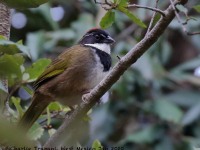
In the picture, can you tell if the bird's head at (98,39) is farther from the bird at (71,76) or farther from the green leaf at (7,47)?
the green leaf at (7,47)

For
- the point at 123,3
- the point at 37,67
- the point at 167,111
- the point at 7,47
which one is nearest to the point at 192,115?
the point at 167,111

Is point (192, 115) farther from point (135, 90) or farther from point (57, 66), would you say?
point (57, 66)

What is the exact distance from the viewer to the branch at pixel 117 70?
173 cm

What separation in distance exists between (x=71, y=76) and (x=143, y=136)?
1.68 meters

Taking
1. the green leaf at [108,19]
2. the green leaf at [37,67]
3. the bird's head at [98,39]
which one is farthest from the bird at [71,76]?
the green leaf at [108,19]

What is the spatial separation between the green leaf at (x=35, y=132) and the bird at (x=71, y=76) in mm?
410

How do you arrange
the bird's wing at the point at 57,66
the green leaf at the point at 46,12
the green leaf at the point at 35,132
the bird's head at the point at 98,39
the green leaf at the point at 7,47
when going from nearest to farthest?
the green leaf at the point at 7,47 → the green leaf at the point at 35,132 → the bird's wing at the point at 57,66 → the bird's head at the point at 98,39 → the green leaf at the point at 46,12

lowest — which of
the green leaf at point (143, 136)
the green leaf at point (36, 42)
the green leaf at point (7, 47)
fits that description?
the green leaf at point (143, 136)

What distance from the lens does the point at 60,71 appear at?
2957 mm

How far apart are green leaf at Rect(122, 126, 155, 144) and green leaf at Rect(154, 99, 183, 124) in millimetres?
183

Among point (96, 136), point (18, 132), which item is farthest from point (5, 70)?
point (96, 136)

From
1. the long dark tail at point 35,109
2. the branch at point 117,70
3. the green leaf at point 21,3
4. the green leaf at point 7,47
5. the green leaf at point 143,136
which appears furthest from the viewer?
the green leaf at point 143,136

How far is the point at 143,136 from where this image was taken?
4.36 meters

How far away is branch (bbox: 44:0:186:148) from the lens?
1.73m
